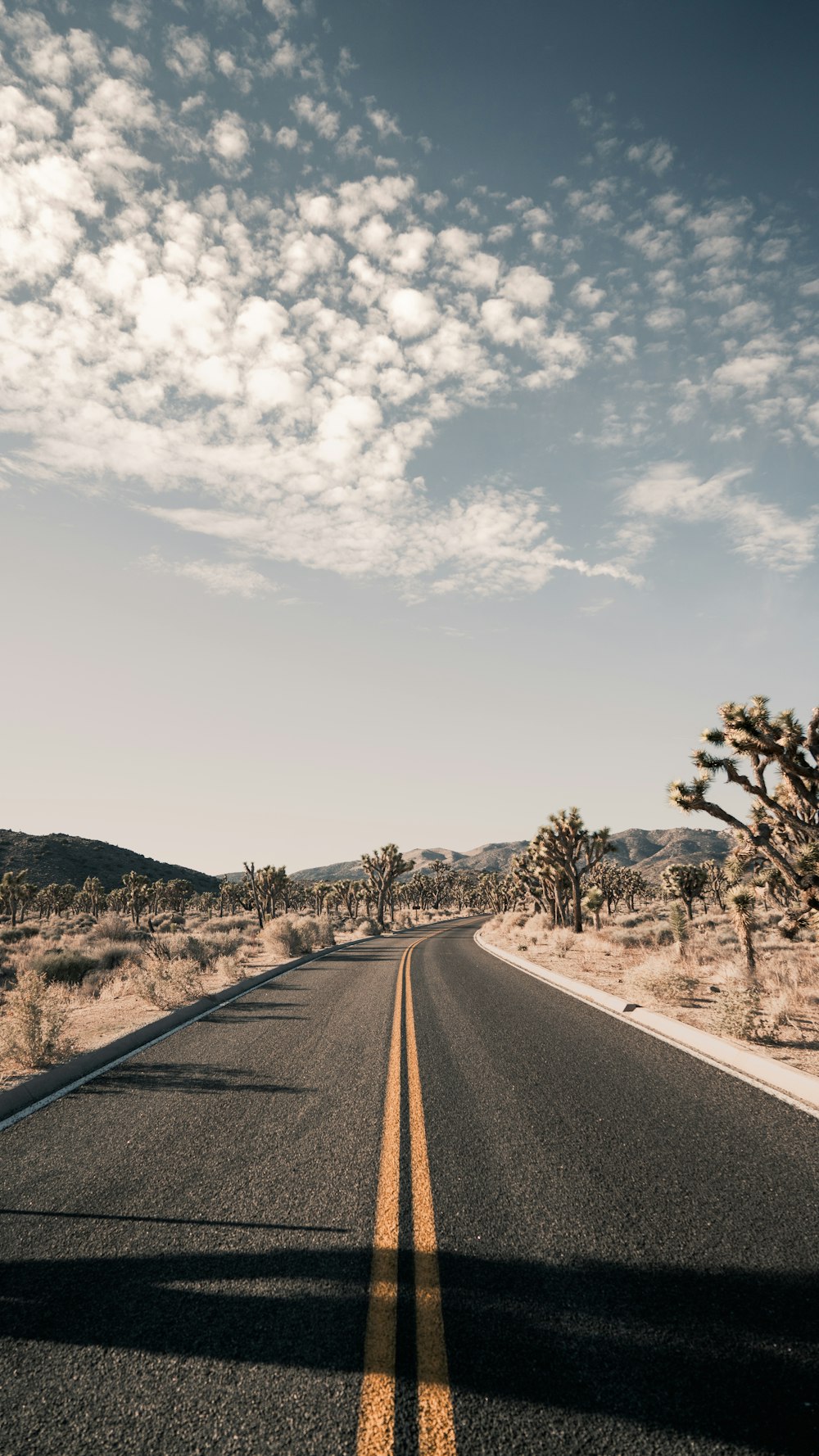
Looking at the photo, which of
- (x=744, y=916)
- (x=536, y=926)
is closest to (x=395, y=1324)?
(x=744, y=916)

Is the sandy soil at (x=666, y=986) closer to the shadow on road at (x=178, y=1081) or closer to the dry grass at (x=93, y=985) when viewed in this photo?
the shadow on road at (x=178, y=1081)

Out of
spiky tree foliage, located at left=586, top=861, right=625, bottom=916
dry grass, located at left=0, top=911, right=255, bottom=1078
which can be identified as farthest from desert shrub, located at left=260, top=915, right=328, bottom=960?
spiky tree foliage, located at left=586, top=861, right=625, bottom=916

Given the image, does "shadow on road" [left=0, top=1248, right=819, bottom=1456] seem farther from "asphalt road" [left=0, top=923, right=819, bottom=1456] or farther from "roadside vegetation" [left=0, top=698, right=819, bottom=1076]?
"roadside vegetation" [left=0, top=698, right=819, bottom=1076]

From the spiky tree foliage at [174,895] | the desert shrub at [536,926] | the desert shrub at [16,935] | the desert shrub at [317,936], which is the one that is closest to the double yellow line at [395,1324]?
the desert shrub at [317,936]

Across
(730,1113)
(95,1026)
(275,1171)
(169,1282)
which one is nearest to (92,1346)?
(169,1282)

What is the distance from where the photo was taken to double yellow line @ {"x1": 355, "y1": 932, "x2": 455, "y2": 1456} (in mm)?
2569

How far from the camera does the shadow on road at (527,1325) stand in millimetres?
2715

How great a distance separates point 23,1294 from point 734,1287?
4001 millimetres

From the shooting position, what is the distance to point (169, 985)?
13.6 metres

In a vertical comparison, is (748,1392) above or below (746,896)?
below

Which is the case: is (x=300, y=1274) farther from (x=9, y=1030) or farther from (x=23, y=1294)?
(x=9, y=1030)

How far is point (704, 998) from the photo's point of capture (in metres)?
12.6

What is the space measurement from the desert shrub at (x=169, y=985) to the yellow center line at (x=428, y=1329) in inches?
355

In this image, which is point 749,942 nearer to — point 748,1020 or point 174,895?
point 748,1020
